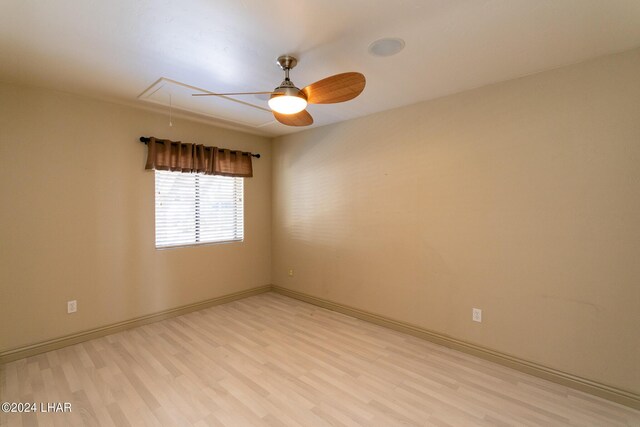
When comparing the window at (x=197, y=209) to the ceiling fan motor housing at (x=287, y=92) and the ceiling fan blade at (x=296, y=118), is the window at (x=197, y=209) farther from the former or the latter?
the ceiling fan motor housing at (x=287, y=92)

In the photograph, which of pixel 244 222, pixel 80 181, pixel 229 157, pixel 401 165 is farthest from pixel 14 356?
pixel 401 165

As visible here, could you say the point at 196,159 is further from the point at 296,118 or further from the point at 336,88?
the point at 336,88

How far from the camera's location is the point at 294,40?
1859 mm

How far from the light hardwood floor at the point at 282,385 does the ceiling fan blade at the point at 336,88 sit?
215cm

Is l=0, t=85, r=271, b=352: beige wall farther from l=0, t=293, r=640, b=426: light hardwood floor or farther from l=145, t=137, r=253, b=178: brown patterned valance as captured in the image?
l=0, t=293, r=640, b=426: light hardwood floor

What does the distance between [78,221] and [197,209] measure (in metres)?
1.25

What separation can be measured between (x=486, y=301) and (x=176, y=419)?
263cm

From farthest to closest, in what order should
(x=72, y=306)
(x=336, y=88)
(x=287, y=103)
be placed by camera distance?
(x=72, y=306)
(x=287, y=103)
(x=336, y=88)

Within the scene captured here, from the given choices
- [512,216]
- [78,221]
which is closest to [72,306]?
[78,221]

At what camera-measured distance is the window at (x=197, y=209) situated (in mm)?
3453

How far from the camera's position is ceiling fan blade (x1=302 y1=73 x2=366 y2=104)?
5.56 ft

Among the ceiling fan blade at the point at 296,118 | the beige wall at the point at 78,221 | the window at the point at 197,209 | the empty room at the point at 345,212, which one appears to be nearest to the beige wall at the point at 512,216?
the empty room at the point at 345,212

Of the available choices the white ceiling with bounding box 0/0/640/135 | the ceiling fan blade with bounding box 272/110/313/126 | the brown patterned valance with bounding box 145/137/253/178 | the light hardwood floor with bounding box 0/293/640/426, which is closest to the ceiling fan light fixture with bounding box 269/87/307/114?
the ceiling fan blade with bounding box 272/110/313/126

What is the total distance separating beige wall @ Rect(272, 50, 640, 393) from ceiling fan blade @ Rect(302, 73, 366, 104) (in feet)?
4.53
